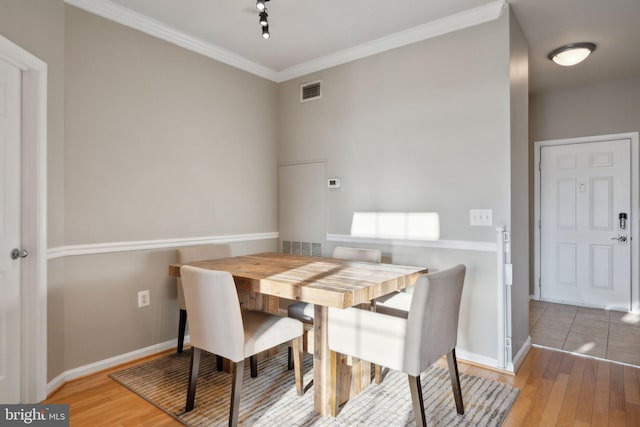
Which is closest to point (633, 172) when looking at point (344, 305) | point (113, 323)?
point (344, 305)

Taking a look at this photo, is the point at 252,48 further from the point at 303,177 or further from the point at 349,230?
the point at 349,230

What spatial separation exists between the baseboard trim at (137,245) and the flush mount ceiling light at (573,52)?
3.35 meters

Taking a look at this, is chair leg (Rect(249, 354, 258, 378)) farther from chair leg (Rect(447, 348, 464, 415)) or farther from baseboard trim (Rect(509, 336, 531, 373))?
baseboard trim (Rect(509, 336, 531, 373))

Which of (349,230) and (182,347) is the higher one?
(349,230)

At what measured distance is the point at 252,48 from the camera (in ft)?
11.3

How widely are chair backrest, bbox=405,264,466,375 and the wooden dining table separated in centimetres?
27

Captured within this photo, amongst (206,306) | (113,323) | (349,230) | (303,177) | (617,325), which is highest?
(303,177)

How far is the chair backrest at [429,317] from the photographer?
66.6 inches

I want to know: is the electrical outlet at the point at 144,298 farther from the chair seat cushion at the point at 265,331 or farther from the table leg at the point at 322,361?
the table leg at the point at 322,361

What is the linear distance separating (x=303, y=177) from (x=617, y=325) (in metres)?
3.49

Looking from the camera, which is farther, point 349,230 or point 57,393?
point 349,230

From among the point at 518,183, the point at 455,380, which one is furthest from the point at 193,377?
the point at 518,183

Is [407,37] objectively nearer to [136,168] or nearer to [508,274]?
Result: [508,274]

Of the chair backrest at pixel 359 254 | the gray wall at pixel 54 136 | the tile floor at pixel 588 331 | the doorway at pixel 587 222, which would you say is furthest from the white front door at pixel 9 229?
the doorway at pixel 587 222
